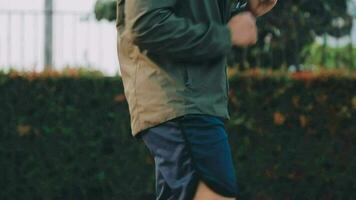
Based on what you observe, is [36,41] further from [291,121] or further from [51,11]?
[291,121]

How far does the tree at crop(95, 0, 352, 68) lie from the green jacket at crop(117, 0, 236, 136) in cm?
573

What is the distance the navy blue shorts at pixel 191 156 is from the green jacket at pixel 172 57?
1.4 inches

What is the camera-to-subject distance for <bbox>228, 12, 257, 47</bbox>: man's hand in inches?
121

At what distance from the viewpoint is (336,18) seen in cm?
976

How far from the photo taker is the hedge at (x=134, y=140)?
745cm

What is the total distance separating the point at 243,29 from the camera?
10.1ft

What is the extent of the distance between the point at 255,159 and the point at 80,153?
1.36m

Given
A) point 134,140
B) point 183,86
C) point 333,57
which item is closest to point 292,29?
point 333,57

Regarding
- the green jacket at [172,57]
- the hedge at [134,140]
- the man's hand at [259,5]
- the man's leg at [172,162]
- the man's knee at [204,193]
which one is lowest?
the hedge at [134,140]

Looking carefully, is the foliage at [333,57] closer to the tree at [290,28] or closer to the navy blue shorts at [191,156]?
the tree at [290,28]

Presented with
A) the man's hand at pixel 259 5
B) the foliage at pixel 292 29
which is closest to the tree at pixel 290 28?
the foliage at pixel 292 29

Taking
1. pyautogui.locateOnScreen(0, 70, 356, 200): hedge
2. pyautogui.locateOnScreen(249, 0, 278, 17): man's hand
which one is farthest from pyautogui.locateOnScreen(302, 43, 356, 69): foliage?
pyautogui.locateOnScreen(249, 0, 278, 17): man's hand

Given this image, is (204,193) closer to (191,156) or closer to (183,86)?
(191,156)

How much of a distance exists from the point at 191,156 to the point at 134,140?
14.6 feet
